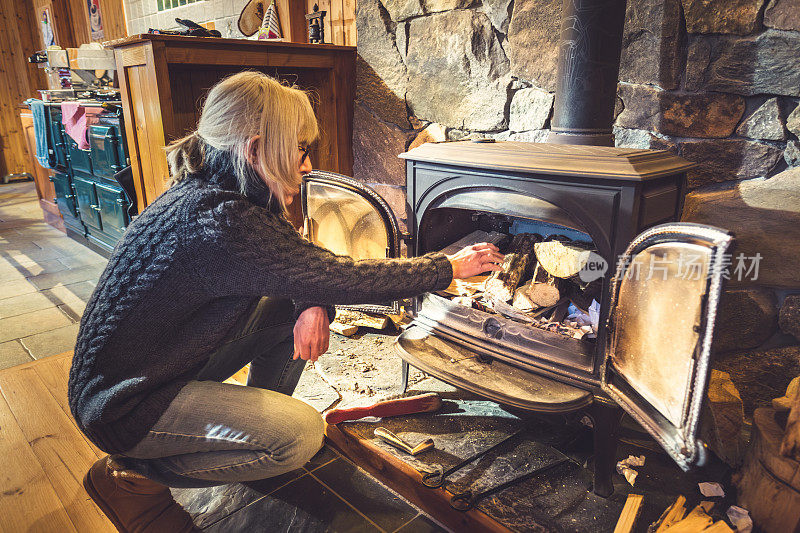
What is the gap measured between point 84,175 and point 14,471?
259 cm

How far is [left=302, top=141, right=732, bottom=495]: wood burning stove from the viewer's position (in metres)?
1.10

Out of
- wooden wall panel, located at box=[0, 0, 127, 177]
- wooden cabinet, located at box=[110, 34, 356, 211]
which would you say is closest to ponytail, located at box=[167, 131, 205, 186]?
wooden cabinet, located at box=[110, 34, 356, 211]

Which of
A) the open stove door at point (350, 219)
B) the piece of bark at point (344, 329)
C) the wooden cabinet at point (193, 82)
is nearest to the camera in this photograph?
the open stove door at point (350, 219)

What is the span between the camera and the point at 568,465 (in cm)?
156

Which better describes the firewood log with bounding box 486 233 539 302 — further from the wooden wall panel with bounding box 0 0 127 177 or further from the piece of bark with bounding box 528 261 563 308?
the wooden wall panel with bounding box 0 0 127 177

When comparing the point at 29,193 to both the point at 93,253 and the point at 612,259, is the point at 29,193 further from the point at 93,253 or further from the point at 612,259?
the point at 612,259

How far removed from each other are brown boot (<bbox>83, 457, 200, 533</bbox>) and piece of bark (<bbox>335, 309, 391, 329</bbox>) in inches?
43.6

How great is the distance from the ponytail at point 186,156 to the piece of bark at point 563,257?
3.17ft

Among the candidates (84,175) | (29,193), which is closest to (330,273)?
(84,175)

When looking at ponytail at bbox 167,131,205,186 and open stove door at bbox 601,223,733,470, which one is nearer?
open stove door at bbox 601,223,733,470

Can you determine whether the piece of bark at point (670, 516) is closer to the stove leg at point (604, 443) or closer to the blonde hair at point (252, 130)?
the stove leg at point (604, 443)

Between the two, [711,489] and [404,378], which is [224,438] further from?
[711,489]

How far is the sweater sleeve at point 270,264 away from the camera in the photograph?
1165 millimetres

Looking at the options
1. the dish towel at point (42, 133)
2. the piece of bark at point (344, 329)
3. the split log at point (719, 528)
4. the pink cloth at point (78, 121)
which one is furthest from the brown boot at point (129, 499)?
the dish towel at point (42, 133)
